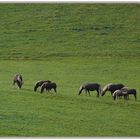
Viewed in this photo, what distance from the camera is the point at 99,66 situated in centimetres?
2055

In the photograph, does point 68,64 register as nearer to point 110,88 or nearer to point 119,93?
point 110,88

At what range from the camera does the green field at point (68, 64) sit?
11898mm

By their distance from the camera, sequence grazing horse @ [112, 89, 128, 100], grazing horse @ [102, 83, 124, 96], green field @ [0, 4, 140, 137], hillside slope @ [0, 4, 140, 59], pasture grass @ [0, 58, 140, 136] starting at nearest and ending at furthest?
pasture grass @ [0, 58, 140, 136] < green field @ [0, 4, 140, 137] < grazing horse @ [112, 89, 128, 100] < grazing horse @ [102, 83, 124, 96] < hillside slope @ [0, 4, 140, 59]

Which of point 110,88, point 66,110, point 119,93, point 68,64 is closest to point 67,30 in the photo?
point 68,64

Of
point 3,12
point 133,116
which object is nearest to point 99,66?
point 3,12

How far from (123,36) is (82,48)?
213cm

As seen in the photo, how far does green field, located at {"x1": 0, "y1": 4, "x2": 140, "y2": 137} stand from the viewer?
1190 centimetres

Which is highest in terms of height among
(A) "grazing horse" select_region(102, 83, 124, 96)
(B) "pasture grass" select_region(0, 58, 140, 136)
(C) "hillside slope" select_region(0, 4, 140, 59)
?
(C) "hillside slope" select_region(0, 4, 140, 59)

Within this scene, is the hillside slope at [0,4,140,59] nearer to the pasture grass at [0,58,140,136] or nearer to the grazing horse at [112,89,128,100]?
the pasture grass at [0,58,140,136]

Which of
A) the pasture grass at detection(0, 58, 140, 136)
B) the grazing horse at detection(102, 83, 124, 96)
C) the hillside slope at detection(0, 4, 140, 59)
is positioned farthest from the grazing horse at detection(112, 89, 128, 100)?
the hillside slope at detection(0, 4, 140, 59)

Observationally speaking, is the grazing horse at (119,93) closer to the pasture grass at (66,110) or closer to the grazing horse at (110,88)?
the pasture grass at (66,110)

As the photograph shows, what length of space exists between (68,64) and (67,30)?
381cm

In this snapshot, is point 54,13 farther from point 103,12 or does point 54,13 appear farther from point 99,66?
point 99,66

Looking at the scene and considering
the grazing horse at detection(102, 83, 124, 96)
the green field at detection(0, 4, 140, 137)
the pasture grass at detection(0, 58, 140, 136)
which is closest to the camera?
the pasture grass at detection(0, 58, 140, 136)
